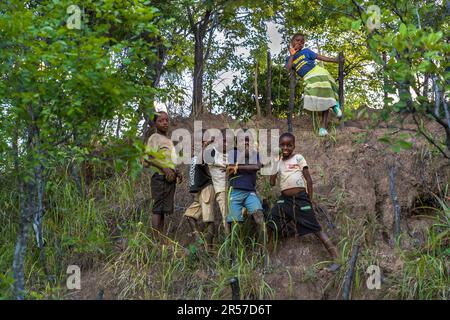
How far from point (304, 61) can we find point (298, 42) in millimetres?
284

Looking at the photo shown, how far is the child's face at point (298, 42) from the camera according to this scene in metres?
8.68

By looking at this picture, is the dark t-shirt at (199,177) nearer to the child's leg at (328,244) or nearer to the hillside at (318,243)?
the hillside at (318,243)

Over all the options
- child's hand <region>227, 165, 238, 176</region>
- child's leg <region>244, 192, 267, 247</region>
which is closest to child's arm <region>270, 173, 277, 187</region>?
child's leg <region>244, 192, 267, 247</region>

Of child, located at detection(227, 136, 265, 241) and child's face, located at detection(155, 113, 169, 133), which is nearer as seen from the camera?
child, located at detection(227, 136, 265, 241)

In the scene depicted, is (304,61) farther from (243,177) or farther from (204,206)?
(204,206)

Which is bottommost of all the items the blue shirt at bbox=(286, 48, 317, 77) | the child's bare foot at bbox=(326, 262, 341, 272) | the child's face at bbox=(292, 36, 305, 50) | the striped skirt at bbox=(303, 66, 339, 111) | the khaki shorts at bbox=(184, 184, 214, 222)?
the child's bare foot at bbox=(326, 262, 341, 272)

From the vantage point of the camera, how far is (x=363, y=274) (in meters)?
6.11

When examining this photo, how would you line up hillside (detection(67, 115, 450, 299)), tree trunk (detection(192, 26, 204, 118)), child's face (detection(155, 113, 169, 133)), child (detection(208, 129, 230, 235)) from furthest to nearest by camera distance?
tree trunk (detection(192, 26, 204, 118)), child's face (detection(155, 113, 169, 133)), child (detection(208, 129, 230, 235)), hillside (detection(67, 115, 450, 299))

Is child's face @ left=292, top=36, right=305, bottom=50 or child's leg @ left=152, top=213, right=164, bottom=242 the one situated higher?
child's face @ left=292, top=36, right=305, bottom=50

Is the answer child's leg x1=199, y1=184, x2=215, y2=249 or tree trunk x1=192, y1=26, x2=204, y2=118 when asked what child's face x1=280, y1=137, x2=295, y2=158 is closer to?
child's leg x1=199, y1=184, x2=215, y2=249

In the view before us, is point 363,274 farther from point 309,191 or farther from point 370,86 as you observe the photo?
point 370,86

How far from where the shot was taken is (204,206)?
22.7 ft

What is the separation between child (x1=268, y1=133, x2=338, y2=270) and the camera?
6.52 metres

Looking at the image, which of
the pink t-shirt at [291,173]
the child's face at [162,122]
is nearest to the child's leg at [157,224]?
the child's face at [162,122]
